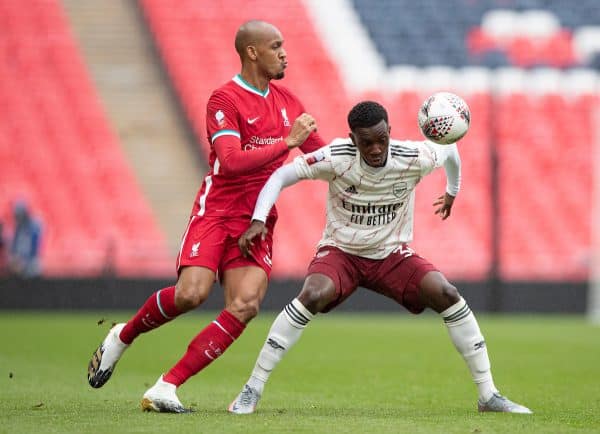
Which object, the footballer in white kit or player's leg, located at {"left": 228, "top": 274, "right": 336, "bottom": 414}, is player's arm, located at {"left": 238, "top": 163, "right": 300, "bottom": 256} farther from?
player's leg, located at {"left": 228, "top": 274, "right": 336, "bottom": 414}

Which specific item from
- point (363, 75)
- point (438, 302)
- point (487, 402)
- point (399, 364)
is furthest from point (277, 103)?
point (363, 75)

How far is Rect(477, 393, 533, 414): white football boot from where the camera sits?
21.6 feet

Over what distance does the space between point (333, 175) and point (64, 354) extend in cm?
551

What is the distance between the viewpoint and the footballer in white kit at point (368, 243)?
662 centimetres

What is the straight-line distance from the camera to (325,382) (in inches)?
356

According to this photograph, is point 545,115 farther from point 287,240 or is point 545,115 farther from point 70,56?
point 70,56

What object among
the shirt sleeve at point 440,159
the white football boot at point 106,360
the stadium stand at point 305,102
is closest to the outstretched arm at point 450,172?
the shirt sleeve at point 440,159

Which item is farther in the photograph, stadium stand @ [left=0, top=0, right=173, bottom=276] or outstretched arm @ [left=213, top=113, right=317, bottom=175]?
stadium stand @ [left=0, top=0, right=173, bottom=276]

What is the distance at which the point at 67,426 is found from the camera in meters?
5.82

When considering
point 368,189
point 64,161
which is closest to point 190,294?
point 368,189

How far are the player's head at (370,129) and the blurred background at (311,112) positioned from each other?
12270mm

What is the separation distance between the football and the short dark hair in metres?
0.39

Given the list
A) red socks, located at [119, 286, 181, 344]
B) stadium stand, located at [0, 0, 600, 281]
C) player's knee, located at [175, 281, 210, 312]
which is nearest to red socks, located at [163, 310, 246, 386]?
player's knee, located at [175, 281, 210, 312]

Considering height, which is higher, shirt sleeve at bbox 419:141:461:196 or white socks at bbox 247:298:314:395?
shirt sleeve at bbox 419:141:461:196
